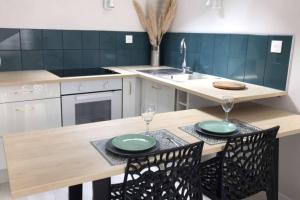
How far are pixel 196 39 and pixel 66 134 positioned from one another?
1.96 meters

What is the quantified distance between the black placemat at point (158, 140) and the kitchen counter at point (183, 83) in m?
0.57

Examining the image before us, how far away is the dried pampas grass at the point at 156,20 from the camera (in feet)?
11.0

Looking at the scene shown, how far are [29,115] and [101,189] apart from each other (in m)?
1.53

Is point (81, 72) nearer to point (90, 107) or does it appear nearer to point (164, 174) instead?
point (90, 107)

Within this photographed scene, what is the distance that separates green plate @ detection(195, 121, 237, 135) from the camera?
1.58 metres

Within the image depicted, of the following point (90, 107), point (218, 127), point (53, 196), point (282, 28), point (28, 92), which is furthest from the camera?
point (90, 107)

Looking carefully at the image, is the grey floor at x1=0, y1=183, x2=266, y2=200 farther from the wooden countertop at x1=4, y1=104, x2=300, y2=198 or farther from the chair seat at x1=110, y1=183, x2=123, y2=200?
the chair seat at x1=110, y1=183, x2=123, y2=200

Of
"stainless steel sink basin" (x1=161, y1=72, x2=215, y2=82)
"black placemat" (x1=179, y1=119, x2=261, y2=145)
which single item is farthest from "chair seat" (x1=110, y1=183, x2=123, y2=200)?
"stainless steel sink basin" (x1=161, y1=72, x2=215, y2=82)

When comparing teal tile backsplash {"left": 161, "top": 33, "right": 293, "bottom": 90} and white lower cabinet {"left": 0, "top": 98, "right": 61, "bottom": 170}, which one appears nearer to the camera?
teal tile backsplash {"left": 161, "top": 33, "right": 293, "bottom": 90}

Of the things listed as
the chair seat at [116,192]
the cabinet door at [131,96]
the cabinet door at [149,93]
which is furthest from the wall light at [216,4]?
the chair seat at [116,192]

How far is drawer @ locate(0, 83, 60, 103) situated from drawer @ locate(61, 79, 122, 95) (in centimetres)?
8

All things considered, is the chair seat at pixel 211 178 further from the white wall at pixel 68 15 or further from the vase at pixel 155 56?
the white wall at pixel 68 15

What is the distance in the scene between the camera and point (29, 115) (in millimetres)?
2531

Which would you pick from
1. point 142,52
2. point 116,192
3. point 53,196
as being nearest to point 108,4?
point 142,52
